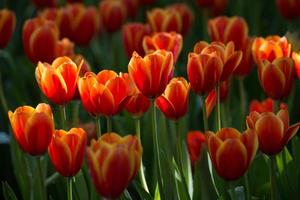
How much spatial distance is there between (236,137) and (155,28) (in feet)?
3.12

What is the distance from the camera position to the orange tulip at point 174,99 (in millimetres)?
1470

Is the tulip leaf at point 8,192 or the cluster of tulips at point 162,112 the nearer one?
the cluster of tulips at point 162,112

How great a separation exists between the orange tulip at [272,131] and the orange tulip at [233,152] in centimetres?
4

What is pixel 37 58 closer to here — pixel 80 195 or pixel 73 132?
pixel 80 195

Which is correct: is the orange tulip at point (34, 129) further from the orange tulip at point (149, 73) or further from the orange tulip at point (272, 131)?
the orange tulip at point (272, 131)

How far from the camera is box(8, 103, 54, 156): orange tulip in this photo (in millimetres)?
1350

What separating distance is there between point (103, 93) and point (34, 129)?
0.15 m

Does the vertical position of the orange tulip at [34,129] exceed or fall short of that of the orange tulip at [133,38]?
it falls short

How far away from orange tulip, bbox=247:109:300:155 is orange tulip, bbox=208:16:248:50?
20.9 inches

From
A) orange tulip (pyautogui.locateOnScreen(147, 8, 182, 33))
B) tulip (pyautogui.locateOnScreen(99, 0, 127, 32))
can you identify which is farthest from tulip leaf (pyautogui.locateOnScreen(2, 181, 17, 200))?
tulip (pyautogui.locateOnScreen(99, 0, 127, 32))

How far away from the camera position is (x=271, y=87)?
4.99 feet

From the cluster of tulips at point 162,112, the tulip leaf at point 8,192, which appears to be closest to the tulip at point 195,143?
the cluster of tulips at point 162,112

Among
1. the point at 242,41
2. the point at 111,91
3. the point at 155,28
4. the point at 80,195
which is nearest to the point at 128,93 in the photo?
the point at 111,91

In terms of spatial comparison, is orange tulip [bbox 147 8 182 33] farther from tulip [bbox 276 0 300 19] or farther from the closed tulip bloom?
the closed tulip bloom
